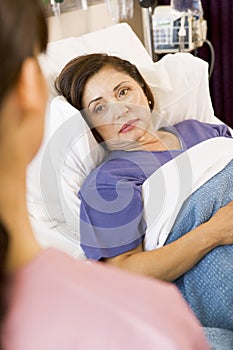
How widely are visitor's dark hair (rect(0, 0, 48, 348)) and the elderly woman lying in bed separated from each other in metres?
0.86

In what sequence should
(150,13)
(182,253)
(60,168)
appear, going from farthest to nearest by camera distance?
(150,13) < (60,168) < (182,253)

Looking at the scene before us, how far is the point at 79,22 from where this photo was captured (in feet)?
7.25

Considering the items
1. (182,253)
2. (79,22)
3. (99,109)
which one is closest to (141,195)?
(182,253)

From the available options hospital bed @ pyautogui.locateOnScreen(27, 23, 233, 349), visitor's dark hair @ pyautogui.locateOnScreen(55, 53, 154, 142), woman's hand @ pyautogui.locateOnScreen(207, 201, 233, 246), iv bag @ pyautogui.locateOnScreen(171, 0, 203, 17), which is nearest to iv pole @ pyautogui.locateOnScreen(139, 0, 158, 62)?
iv bag @ pyautogui.locateOnScreen(171, 0, 203, 17)

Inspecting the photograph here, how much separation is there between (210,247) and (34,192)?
0.56 m

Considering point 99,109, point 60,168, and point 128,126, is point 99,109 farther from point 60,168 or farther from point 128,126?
point 60,168

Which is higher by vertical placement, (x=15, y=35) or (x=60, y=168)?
(x=15, y=35)

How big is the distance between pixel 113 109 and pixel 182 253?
0.49 metres

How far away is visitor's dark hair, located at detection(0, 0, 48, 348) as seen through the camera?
469 mm

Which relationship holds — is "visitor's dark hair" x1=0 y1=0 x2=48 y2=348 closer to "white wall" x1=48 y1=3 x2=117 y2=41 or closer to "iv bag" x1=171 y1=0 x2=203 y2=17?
"white wall" x1=48 y1=3 x2=117 y2=41

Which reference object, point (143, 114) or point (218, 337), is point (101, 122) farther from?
point (218, 337)

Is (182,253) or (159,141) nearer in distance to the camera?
(182,253)

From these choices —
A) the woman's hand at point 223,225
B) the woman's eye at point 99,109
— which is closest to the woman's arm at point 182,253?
the woman's hand at point 223,225

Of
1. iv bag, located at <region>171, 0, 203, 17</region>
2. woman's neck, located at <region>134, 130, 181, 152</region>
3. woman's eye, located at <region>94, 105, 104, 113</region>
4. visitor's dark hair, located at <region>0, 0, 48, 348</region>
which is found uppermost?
visitor's dark hair, located at <region>0, 0, 48, 348</region>
